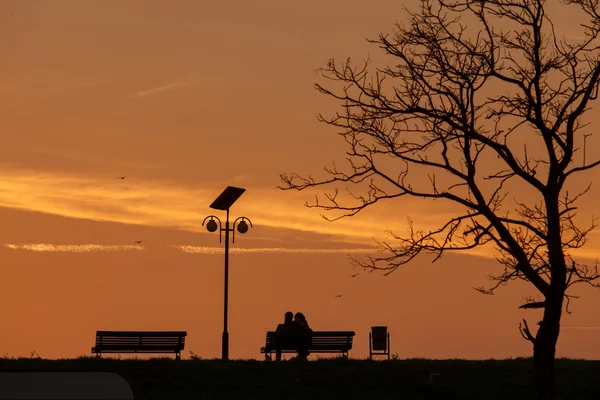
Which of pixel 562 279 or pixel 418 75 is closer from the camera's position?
pixel 562 279

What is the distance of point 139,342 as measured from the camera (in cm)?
2597

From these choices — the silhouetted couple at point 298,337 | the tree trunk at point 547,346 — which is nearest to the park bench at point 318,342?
the silhouetted couple at point 298,337

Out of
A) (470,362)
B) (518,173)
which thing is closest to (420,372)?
(470,362)

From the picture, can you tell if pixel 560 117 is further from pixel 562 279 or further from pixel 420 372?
pixel 420 372

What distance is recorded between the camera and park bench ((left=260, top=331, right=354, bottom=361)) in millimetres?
27781

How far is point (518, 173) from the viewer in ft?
61.6

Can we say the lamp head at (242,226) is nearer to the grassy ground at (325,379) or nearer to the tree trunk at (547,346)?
the grassy ground at (325,379)

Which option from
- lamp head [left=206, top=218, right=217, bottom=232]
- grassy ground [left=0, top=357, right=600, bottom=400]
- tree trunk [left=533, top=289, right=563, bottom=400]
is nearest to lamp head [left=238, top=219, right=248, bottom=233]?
lamp head [left=206, top=218, right=217, bottom=232]

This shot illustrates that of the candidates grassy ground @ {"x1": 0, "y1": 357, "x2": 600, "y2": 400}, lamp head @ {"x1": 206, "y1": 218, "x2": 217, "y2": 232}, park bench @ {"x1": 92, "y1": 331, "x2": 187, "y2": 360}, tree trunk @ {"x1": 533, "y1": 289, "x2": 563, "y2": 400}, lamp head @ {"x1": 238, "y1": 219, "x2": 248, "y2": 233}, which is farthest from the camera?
lamp head @ {"x1": 238, "y1": 219, "x2": 248, "y2": 233}

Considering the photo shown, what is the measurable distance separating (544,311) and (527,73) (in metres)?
5.30

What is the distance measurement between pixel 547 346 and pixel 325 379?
5.66 meters

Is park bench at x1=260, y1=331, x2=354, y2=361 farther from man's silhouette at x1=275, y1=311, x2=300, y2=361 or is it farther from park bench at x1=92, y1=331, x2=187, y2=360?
park bench at x1=92, y1=331, x2=187, y2=360

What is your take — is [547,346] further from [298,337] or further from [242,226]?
[242,226]

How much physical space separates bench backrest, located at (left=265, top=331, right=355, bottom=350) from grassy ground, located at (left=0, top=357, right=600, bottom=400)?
495cm
